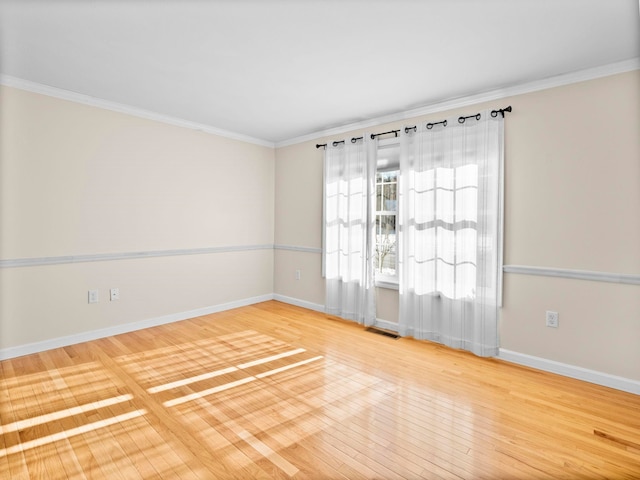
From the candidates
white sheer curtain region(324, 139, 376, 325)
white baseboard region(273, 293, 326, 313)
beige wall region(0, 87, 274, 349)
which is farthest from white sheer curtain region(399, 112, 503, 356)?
beige wall region(0, 87, 274, 349)

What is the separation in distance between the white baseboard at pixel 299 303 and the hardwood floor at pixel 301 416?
1.35m

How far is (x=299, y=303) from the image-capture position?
4.96 m

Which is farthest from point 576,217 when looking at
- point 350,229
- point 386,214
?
point 350,229

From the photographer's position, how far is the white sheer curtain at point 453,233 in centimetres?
312

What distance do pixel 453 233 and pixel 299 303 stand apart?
8.29 ft

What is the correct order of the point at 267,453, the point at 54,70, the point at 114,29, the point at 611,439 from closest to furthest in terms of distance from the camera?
1. the point at 267,453
2. the point at 611,439
3. the point at 114,29
4. the point at 54,70

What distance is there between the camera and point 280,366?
2.92 metres

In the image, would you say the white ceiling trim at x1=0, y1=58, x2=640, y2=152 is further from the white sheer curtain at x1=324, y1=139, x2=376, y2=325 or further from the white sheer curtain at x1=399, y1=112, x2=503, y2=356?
the white sheer curtain at x1=324, y1=139, x2=376, y2=325

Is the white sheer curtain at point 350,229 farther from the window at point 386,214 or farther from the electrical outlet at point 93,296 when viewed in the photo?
the electrical outlet at point 93,296

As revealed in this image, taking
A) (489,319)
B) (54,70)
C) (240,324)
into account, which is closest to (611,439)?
(489,319)

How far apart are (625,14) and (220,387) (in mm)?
3663

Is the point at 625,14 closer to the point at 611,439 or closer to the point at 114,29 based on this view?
the point at 611,439

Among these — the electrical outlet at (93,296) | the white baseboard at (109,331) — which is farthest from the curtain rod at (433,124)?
the electrical outlet at (93,296)

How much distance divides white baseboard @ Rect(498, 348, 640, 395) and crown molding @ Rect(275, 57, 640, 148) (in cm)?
236
